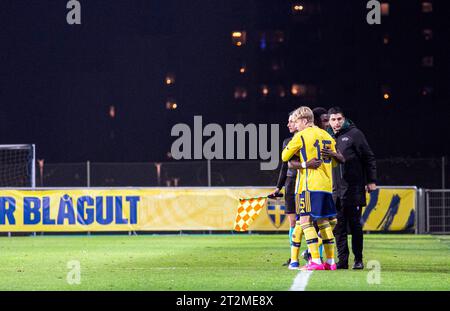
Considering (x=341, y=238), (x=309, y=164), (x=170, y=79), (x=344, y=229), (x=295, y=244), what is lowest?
(x=295, y=244)

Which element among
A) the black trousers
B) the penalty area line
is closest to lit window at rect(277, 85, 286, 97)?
the black trousers

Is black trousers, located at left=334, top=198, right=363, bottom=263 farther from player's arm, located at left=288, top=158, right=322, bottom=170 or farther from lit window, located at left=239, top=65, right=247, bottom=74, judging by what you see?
lit window, located at left=239, top=65, right=247, bottom=74

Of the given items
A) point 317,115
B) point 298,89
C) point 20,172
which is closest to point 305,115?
point 317,115

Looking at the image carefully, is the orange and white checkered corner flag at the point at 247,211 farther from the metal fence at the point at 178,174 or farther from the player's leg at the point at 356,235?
the metal fence at the point at 178,174

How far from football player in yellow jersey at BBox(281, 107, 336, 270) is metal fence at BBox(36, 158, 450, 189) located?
16.2 m

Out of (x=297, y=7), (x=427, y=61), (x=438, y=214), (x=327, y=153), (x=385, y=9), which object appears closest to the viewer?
(x=327, y=153)

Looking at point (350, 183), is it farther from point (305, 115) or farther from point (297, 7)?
point (297, 7)

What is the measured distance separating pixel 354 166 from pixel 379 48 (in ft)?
270

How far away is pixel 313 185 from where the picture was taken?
13.2 meters

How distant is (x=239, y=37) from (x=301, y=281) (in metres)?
85.8

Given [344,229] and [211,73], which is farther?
[211,73]

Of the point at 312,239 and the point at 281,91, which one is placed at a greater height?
the point at 281,91

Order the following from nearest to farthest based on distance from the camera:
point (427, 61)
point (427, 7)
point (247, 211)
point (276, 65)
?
point (247, 211)
point (276, 65)
point (427, 61)
point (427, 7)

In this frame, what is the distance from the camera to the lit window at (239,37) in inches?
3722
